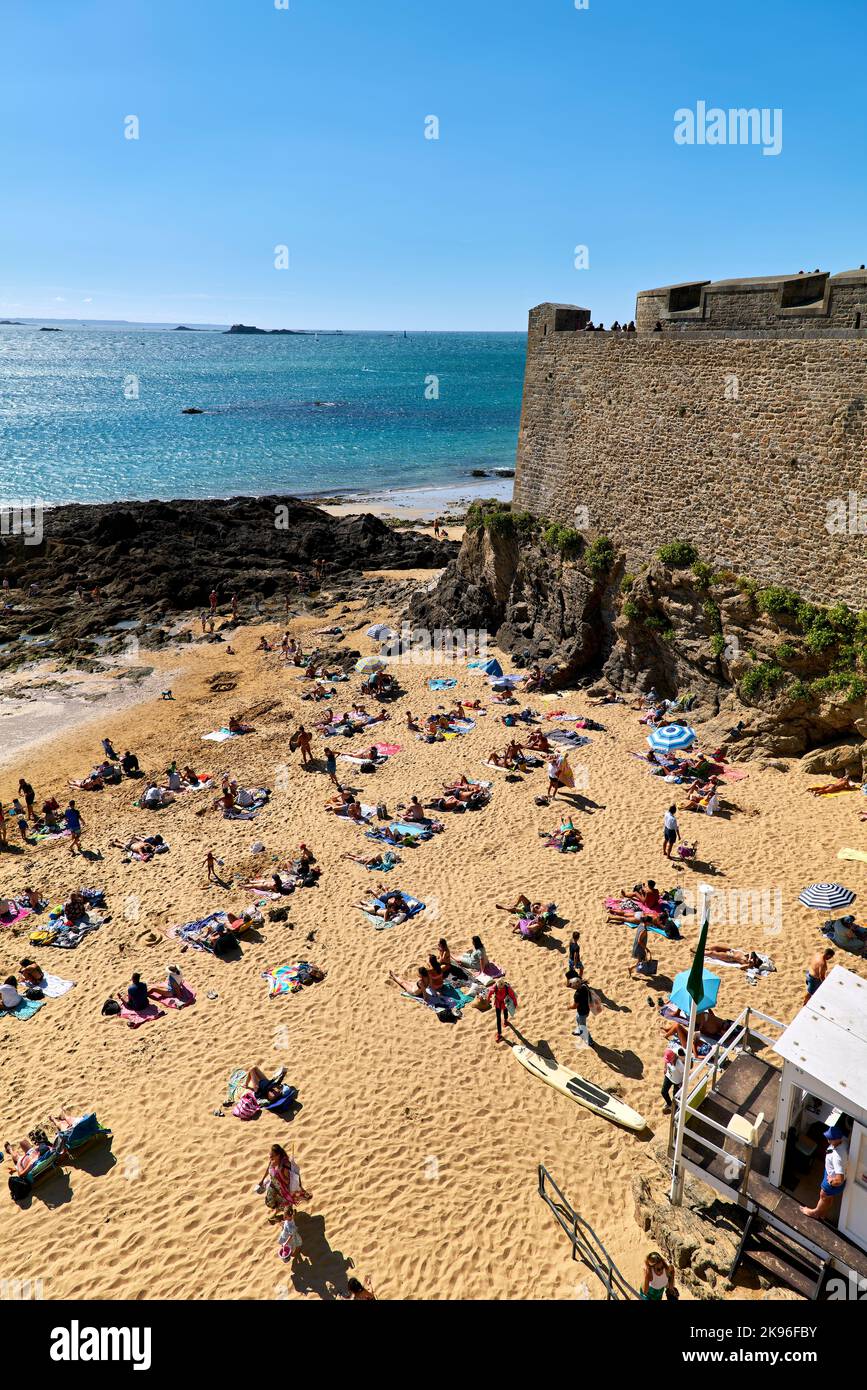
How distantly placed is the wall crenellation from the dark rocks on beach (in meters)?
13.8

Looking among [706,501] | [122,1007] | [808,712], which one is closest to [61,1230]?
[122,1007]

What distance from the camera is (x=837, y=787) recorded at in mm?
15812

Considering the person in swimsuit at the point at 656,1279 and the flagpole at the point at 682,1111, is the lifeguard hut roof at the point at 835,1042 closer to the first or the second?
the flagpole at the point at 682,1111

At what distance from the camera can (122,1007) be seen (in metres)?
12.2

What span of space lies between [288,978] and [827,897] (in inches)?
335

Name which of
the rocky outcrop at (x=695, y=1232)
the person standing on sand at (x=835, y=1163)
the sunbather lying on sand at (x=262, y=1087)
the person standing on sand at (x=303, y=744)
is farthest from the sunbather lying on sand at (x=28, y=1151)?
the person standing on sand at (x=303, y=744)

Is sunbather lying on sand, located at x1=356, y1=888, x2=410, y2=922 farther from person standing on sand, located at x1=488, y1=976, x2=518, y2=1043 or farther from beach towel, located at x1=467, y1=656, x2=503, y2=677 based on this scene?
beach towel, located at x1=467, y1=656, x2=503, y2=677

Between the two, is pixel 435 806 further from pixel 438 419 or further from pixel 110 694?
pixel 438 419

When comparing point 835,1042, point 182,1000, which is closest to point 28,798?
point 182,1000

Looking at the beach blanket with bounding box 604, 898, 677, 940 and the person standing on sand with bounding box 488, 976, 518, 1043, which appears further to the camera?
the beach blanket with bounding box 604, 898, 677, 940

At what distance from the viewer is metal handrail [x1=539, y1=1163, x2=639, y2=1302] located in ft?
24.4

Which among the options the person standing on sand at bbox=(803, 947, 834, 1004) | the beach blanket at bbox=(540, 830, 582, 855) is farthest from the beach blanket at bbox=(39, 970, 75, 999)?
the person standing on sand at bbox=(803, 947, 834, 1004)

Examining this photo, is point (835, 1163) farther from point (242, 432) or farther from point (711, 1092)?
point (242, 432)
